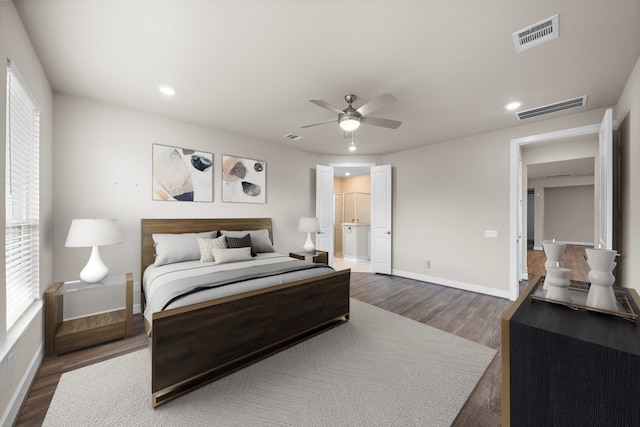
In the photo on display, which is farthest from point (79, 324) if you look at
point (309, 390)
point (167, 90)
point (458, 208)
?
point (458, 208)

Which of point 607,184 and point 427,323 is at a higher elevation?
point 607,184

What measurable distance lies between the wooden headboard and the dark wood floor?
82 cm

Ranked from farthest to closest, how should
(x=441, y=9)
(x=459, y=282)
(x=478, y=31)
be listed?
(x=459, y=282), (x=478, y=31), (x=441, y=9)

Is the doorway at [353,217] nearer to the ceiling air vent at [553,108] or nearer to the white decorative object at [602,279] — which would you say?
the ceiling air vent at [553,108]

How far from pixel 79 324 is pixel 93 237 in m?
0.92

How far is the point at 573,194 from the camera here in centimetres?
959

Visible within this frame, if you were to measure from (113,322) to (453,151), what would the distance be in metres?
5.28

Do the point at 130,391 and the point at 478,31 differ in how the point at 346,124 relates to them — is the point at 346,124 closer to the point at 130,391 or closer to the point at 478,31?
the point at 478,31

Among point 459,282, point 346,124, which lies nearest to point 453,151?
point 459,282

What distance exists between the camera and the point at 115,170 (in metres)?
3.23

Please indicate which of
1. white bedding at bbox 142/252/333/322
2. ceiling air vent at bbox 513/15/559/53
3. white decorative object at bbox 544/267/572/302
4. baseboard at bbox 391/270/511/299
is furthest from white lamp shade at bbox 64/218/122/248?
baseboard at bbox 391/270/511/299

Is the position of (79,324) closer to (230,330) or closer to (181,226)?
(181,226)

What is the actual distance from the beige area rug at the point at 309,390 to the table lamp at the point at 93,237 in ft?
2.89

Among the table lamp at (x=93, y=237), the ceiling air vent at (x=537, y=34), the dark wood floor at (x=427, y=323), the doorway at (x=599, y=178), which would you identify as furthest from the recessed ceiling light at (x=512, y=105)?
the table lamp at (x=93, y=237)
